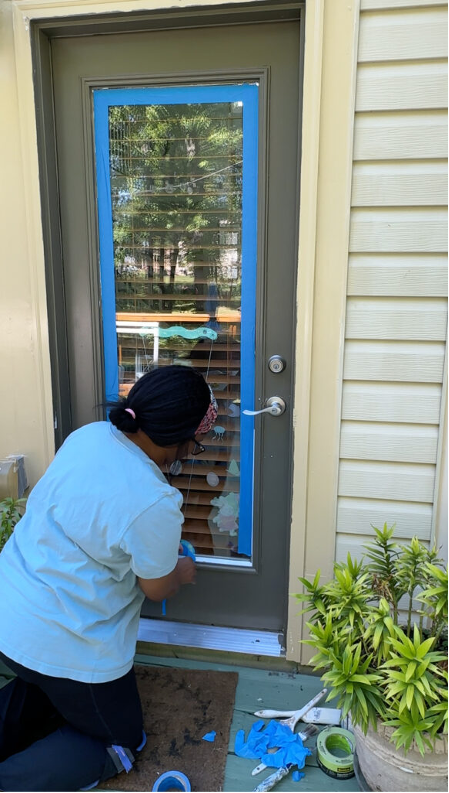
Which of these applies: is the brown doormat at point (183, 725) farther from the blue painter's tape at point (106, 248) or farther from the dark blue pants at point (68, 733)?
the blue painter's tape at point (106, 248)

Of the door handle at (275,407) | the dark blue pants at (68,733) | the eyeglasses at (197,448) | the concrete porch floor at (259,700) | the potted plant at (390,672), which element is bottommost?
the concrete porch floor at (259,700)

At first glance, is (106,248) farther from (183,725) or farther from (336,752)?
(336,752)

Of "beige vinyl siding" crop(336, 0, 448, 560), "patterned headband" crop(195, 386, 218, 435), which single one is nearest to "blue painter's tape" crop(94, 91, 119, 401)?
"patterned headband" crop(195, 386, 218, 435)

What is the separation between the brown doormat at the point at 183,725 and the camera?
1661 millimetres

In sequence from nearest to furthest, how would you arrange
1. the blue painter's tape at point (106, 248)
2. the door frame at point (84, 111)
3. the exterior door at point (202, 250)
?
the door frame at point (84, 111) < the exterior door at point (202, 250) < the blue painter's tape at point (106, 248)

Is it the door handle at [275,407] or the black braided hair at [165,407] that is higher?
the black braided hair at [165,407]

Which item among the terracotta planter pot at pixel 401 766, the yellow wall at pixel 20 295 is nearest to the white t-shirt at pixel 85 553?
the yellow wall at pixel 20 295

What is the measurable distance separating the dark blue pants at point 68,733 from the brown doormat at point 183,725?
61 mm

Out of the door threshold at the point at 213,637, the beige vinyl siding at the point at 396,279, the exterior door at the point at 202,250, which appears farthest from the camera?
the door threshold at the point at 213,637

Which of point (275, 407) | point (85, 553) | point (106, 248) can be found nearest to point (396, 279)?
point (275, 407)

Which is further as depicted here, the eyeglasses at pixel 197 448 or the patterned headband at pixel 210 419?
the patterned headband at pixel 210 419

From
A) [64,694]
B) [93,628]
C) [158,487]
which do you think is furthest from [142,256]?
[64,694]

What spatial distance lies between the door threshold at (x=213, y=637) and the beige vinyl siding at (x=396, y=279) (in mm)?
503

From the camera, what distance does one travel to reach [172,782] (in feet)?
5.22
